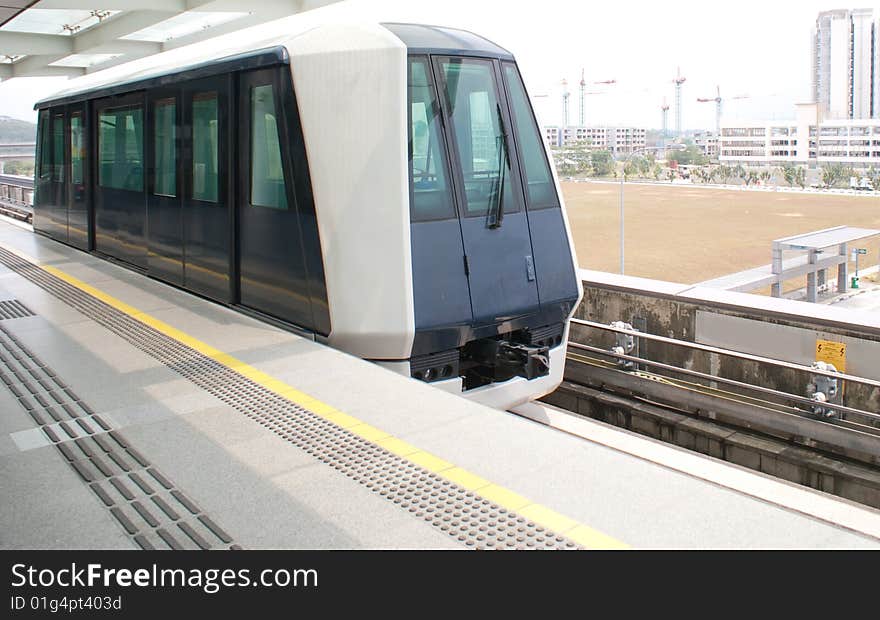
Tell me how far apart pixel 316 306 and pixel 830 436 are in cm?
365

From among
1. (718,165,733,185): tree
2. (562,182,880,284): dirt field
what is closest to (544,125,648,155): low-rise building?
(562,182,880,284): dirt field

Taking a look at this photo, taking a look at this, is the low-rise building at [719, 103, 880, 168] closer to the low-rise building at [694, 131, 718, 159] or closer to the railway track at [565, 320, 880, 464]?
the low-rise building at [694, 131, 718, 159]

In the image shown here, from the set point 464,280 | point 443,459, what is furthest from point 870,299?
point 443,459

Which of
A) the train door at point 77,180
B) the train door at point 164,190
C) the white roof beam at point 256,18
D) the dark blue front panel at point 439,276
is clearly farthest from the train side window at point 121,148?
the dark blue front panel at point 439,276

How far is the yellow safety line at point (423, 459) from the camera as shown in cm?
320

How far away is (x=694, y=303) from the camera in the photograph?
24.2 feet

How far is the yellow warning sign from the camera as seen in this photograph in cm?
634

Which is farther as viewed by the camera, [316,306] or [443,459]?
[316,306]

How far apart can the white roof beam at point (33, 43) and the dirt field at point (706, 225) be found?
415 inches

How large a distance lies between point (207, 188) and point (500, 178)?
2.66m

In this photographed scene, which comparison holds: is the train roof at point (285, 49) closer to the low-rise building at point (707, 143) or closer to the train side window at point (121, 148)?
the train side window at point (121, 148)

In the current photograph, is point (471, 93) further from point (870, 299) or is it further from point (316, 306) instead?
point (870, 299)

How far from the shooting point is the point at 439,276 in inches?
230

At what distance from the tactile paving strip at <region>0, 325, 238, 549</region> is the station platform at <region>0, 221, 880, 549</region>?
1cm
